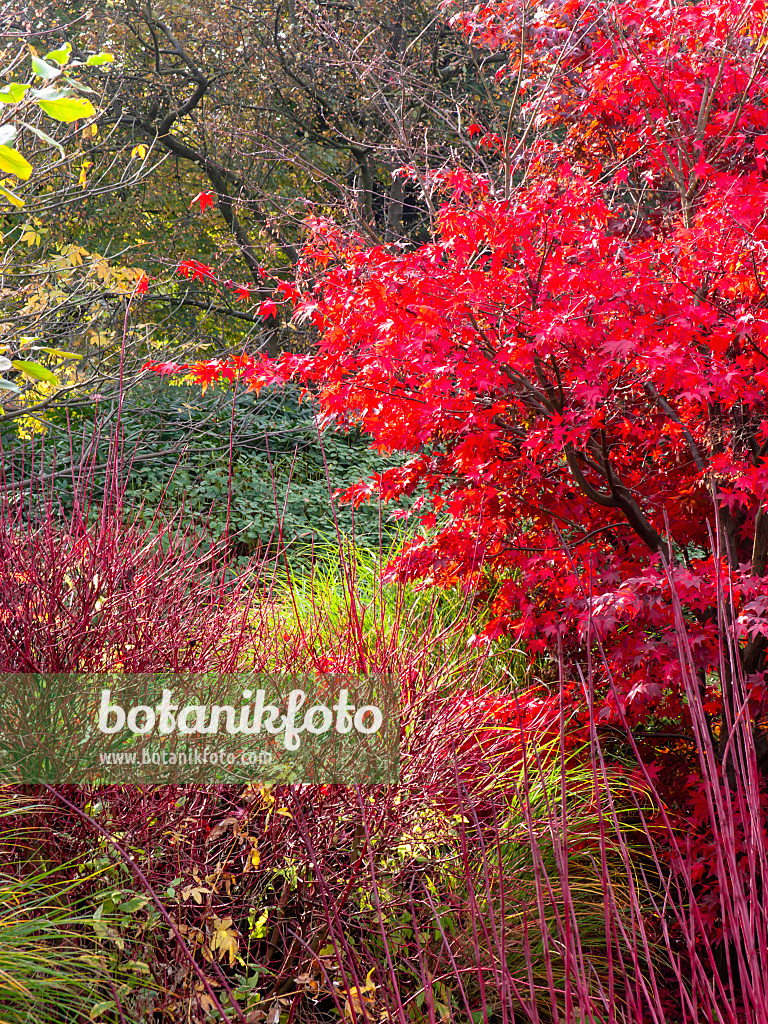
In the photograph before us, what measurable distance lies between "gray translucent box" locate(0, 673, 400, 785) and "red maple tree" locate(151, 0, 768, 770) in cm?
102

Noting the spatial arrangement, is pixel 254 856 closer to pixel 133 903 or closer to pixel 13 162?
pixel 133 903

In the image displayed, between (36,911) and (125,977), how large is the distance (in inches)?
14.3

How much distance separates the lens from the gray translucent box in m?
2.87

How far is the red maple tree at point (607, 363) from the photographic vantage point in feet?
12.2

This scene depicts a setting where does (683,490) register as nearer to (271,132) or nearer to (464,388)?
(464,388)

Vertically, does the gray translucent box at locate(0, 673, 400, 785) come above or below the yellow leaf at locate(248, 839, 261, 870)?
above

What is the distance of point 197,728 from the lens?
10.1 feet

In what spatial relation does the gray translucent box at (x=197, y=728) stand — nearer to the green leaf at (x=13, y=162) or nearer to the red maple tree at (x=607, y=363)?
the red maple tree at (x=607, y=363)

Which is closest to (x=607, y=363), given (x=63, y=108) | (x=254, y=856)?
(x=254, y=856)

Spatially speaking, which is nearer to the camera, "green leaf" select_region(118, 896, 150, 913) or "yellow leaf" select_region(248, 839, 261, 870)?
"green leaf" select_region(118, 896, 150, 913)

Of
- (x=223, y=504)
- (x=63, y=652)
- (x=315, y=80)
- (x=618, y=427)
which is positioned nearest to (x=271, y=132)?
(x=315, y=80)

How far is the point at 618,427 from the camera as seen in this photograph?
4.59 meters

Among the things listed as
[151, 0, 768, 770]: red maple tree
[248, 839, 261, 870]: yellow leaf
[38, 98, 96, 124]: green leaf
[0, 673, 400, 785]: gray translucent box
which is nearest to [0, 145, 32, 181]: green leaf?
[38, 98, 96, 124]: green leaf

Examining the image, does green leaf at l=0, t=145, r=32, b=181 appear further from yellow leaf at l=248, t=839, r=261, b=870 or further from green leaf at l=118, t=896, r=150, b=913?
yellow leaf at l=248, t=839, r=261, b=870
